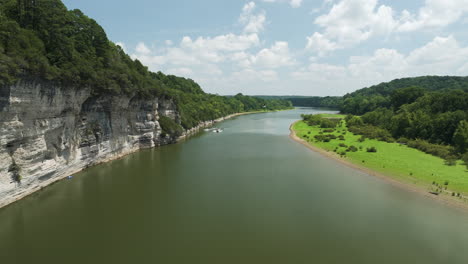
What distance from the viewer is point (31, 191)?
25.5 m

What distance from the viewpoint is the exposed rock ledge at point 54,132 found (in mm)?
22453

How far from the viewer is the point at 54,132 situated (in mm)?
28703

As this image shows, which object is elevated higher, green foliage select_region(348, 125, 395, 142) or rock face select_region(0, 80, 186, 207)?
rock face select_region(0, 80, 186, 207)

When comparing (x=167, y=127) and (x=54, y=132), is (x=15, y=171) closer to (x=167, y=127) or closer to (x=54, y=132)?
(x=54, y=132)

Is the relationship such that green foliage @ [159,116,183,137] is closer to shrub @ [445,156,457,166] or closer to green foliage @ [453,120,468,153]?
shrub @ [445,156,457,166]

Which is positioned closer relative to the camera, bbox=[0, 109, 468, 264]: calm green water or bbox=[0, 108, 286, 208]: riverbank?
bbox=[0, 109, 468, 264]: calm green water

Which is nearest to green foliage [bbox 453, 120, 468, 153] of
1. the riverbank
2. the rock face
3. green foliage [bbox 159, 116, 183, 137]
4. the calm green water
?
the calm green water

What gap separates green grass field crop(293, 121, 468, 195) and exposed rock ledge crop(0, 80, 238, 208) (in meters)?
41.1

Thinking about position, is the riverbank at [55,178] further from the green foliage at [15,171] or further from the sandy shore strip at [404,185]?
the sandy shore strip at [404,185]

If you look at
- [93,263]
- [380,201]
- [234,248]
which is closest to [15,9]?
[93,263]

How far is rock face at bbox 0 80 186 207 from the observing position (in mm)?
22438

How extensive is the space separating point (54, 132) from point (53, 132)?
0.16m

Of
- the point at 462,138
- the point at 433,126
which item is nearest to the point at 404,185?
the point at 462,138

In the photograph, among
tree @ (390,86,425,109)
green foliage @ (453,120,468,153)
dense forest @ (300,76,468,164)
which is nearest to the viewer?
green foliage @ (453,120,468,153)
